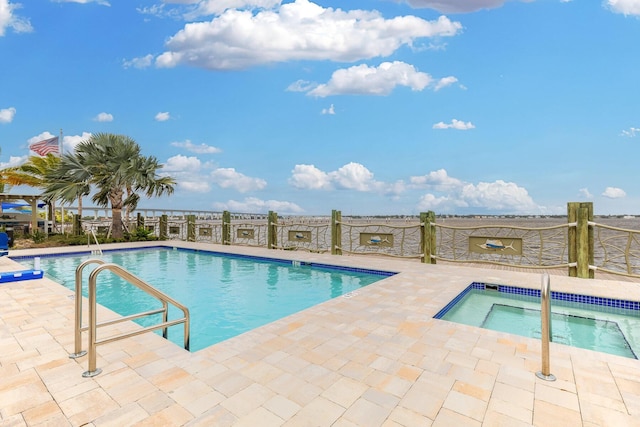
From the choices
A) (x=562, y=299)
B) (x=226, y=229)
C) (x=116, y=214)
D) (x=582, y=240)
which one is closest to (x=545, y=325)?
(x=562, y=299)

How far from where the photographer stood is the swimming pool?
432cm

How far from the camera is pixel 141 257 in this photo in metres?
11.9

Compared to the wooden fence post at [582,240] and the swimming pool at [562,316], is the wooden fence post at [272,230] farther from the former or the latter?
the wooden fence post at [582,240]

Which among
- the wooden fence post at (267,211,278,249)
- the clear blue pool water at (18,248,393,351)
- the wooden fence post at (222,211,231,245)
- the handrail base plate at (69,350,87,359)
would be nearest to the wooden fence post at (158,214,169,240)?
the wooden fence post at (222,211,231,245)

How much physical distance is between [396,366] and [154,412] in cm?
196

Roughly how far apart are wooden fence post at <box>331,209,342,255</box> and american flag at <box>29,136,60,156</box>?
16.7 meters

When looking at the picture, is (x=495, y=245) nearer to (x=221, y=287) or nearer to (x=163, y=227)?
(x=221, y=287)

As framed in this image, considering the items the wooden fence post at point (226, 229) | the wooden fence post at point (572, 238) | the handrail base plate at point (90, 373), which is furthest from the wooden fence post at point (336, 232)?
the handrail base plate at point (90, 373)

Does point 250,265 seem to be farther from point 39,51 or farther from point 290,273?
point 39,51

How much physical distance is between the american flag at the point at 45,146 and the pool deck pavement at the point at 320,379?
17517 millimetres

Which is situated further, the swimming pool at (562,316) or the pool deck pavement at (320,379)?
the swimming pool at (562,316)

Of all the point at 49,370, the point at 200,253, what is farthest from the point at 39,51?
the point at 49,370

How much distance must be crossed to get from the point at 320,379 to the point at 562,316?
4540 mm

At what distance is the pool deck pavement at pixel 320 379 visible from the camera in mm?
2242
